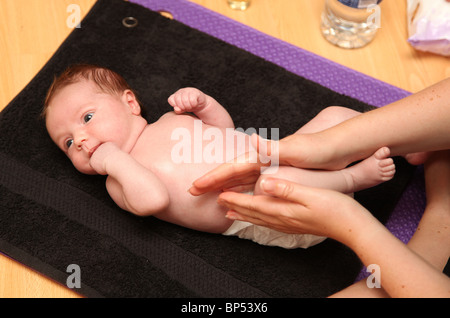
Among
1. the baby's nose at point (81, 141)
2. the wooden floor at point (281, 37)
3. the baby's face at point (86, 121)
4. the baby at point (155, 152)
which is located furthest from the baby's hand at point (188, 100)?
the wooden floor at point (281, 37)

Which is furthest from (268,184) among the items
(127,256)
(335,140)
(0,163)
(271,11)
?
(271,11)

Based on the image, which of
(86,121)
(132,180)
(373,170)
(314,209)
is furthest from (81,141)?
(373,170)

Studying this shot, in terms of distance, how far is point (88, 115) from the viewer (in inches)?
40.6

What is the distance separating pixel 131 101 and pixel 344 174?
20.6 inches

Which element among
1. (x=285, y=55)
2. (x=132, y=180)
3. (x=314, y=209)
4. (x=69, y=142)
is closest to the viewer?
(x=314, y=209)

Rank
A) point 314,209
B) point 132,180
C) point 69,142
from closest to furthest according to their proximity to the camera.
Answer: point 314,209 → point 132,180 → point 69,142

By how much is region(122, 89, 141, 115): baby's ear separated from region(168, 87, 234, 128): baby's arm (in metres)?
0.08

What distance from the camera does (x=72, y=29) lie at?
1380mm

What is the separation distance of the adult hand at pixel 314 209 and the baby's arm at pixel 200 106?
0.28 meters

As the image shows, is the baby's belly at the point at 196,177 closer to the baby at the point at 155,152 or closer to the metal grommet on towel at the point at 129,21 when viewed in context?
the baby at the point at 155,152

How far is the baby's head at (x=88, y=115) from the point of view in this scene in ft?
3.35

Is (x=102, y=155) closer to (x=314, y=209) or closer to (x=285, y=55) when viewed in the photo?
(x=314, y=209)

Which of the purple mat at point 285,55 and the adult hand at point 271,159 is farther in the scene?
the purple mat at point 285,55

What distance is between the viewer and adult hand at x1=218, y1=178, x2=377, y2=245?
84 cm
